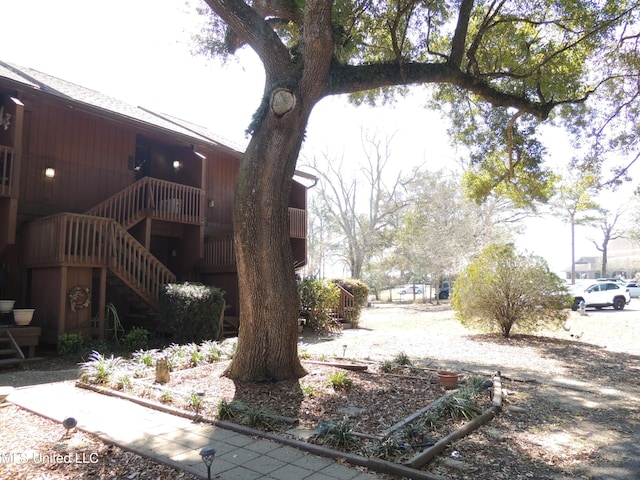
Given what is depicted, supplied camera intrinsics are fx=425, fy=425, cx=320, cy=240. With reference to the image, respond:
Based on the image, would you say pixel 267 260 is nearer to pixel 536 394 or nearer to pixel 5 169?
pixel 536 394

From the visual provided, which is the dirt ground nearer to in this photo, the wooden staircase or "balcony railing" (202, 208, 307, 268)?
the wooden staircase

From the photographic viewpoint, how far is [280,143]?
6305 mm

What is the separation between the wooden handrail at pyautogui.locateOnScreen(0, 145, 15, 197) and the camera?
9474mm

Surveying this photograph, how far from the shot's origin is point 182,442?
4.09 metres

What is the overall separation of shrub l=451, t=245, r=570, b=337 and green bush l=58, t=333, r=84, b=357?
34.2 feet

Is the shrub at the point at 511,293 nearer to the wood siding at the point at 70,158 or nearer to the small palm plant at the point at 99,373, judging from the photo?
the small palm plant at the point at 99,373

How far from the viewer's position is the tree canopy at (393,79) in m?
6.23

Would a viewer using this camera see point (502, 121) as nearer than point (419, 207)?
Yes

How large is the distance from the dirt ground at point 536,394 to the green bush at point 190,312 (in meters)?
2.59

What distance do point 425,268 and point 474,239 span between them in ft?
13.2

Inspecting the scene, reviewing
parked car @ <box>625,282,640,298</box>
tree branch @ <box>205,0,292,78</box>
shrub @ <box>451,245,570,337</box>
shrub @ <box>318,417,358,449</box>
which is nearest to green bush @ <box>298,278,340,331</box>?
shrub @ <box>451,245,570,337</box>

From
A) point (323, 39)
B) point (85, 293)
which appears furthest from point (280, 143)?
point (85, 293)

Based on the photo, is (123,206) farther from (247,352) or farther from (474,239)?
(474,239)

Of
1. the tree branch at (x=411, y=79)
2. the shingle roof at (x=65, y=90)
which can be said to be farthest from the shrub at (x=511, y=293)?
the shingle roof at (x=65, y=90)
